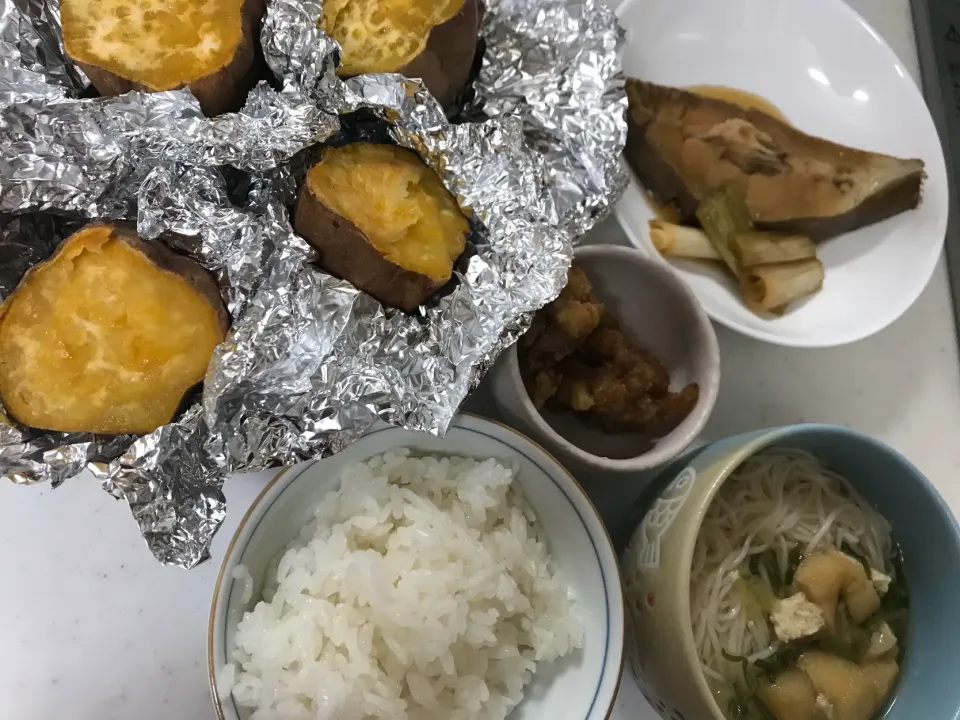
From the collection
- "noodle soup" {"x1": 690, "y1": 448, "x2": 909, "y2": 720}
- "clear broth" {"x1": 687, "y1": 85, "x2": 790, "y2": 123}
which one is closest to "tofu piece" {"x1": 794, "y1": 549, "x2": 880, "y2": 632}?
"noodle soup" {"x1": 690, "y1": 448, "x2": 909, "y2": 720}

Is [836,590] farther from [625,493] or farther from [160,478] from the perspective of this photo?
[160,478]

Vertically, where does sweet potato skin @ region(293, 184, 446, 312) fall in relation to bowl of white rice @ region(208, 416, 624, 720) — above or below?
above

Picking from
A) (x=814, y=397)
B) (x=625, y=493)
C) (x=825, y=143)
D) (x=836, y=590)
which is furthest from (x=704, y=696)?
(x=825, y=143)

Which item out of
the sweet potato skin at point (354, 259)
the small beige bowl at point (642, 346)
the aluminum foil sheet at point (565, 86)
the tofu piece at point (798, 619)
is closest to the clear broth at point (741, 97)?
the aluminum foil sheet at point (565, 86)

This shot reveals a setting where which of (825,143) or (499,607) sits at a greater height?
(825,143)

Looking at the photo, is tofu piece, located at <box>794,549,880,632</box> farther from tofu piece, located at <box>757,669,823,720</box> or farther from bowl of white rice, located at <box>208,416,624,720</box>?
bowl of white rice, located at <box>208,416,624,720</box>

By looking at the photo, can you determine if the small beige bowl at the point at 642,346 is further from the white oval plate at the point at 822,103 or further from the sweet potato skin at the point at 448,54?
the sweet potato skin at the point at 448,54

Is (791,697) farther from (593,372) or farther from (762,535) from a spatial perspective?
(593,372)
